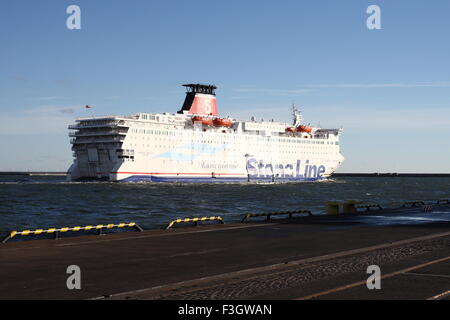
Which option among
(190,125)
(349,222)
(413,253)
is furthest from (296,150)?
(413,253)

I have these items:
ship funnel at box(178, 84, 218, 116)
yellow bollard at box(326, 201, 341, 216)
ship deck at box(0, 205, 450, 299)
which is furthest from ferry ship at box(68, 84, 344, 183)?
ship deck at box(0, 205, 450, 299)

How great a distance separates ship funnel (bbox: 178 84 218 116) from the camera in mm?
118062

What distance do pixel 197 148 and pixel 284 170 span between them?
93.7 ft

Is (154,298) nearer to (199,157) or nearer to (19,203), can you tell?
(19,203)

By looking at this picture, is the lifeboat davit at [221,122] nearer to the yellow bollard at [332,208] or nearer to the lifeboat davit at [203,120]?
the lifeboat davit at [203,120]

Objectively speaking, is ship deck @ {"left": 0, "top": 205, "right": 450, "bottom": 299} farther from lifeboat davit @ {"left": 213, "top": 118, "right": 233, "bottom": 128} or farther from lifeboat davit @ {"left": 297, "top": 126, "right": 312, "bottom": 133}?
lifeboat davit @ {"left": 297, "top": 126, "right": 312, "bottom": 133}

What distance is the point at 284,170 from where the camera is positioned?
130m

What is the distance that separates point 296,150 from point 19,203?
87.4 meters

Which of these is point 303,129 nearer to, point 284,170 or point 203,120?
point 284,170

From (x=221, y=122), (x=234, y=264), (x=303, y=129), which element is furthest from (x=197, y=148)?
(x=234, y=264)

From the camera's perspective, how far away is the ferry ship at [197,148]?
9931 centimetres

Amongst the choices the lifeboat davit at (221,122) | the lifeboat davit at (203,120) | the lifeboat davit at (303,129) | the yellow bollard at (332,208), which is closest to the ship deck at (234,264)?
the yellow bollard at (332,208)

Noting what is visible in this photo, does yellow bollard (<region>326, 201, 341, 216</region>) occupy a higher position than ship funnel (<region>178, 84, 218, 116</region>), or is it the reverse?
ship funnel (<region>178, 84, 218, 116</region>)

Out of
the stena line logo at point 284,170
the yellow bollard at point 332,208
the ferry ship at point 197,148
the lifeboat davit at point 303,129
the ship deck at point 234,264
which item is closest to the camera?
the ship deck at point 234,264
